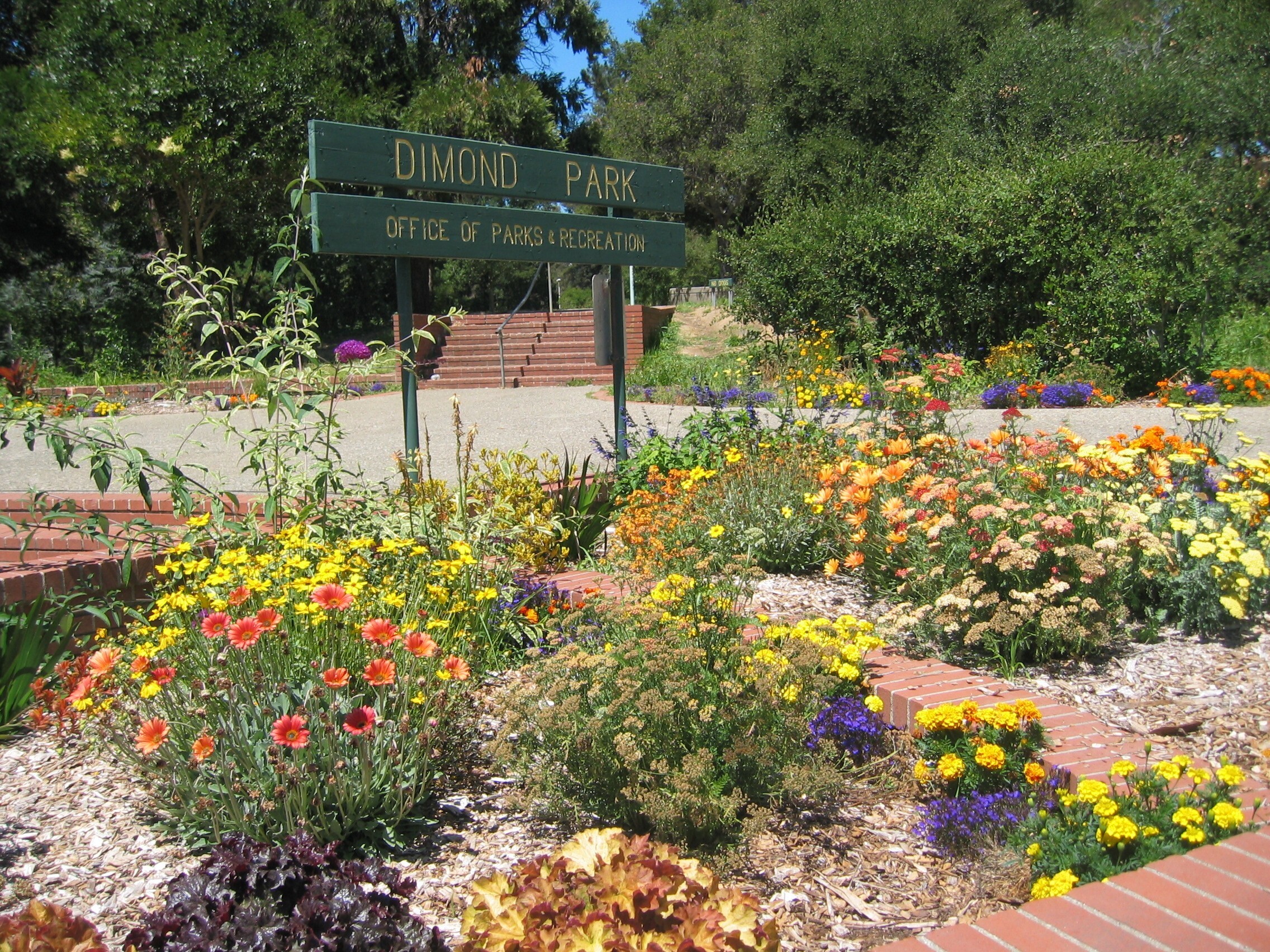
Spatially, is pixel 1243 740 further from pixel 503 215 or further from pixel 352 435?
pixel 352 435

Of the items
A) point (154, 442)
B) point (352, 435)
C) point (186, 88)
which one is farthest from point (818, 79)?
point (154, 442)

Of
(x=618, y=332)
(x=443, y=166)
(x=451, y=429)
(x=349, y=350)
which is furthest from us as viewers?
(x=349, y=350)

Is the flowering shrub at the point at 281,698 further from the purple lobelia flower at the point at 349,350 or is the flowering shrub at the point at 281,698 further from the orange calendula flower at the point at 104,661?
the purple lobelia flower at the point at 349,350

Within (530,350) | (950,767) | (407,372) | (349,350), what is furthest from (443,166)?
(349,350)

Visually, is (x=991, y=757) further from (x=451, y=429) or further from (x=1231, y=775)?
(x=451, y=429)

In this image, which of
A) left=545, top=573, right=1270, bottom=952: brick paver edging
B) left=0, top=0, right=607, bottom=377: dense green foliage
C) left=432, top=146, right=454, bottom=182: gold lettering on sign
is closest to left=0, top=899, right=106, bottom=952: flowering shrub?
left=545, top=573, right=1270, bottom=952: brick paver edging

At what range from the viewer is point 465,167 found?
195 inches

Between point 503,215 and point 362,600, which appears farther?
point 503,215

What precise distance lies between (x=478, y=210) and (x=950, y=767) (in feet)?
12.2

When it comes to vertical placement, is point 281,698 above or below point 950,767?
above

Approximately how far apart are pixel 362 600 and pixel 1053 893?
77.4 inches

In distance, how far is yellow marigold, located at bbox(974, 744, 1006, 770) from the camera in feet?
7.73

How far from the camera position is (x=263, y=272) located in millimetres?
25750

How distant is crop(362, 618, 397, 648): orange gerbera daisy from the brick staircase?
44.1 ft
